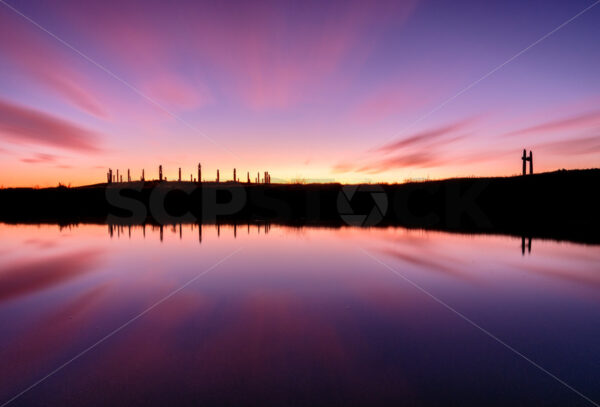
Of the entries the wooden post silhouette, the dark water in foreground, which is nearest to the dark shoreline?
the wooden post silhouette

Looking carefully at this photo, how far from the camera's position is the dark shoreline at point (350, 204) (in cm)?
2589

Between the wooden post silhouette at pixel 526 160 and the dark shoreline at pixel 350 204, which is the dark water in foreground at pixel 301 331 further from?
the wooden post silhouette at pixel 526 160

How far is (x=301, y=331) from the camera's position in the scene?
4.79 metres

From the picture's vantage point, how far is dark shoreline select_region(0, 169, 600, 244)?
25.9m

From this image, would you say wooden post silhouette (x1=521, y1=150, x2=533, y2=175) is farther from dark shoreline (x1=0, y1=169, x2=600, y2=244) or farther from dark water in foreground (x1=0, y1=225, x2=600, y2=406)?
dark water in foreground (x1=0, y1=225, x2=600, y2=406)

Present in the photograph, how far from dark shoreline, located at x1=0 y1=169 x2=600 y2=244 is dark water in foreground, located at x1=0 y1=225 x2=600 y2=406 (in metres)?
12.8

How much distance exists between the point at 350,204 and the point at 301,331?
3903 cm

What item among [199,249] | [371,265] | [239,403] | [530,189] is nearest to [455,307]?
[371,265]

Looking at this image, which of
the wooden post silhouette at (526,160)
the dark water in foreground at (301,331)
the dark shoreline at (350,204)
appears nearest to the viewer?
the dark water in foreground at (301,331)

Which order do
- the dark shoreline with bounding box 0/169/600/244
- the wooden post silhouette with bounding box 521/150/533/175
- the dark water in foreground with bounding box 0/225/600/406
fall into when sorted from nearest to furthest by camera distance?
the dark water in foreground with bounding box 0/225/600/406 < the dark shoreline with bounding box 0/169/600/244 < the wooden post silhouette with bounding box 521/150/533/175

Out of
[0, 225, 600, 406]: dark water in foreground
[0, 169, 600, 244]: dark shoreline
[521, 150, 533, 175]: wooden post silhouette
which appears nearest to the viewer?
[0, 225, 600, 406]: dark water in foreground

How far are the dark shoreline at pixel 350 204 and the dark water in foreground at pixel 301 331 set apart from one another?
1283 centimetres

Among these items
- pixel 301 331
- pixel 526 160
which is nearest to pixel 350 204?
pixel 526 160

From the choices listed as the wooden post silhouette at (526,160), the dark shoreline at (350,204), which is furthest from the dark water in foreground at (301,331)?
the wooden post silhouette at (526,160)
